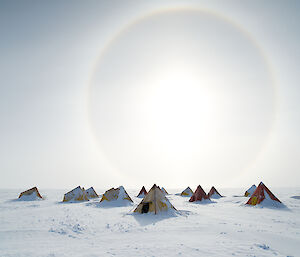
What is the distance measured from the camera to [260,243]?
10633mm

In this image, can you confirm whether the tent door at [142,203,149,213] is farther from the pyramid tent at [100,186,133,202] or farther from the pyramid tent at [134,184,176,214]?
the pyramid tent at [100,186,133,202]

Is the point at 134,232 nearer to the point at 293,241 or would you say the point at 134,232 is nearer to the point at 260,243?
the point at 260,243

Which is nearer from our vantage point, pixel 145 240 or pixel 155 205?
pixel 145 240

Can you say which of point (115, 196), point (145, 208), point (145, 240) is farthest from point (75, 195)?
point (145, 240)

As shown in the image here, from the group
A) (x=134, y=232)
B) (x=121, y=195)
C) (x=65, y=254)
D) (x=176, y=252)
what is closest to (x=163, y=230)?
(x=134, y=232)

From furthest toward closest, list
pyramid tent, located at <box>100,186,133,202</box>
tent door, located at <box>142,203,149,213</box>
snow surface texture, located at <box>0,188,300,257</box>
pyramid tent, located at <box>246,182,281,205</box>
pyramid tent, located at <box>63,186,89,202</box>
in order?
1. pyramid tent, located at <box>63,186,89,202</box>
2. pyramid tent, located at <box>100,186,133,202</box>
3. pyramid tent, located at <box>246,182,281,205</box>
4. tent door, located at <box>142,203,149,213</box>
5. snow surface texture, located at <box>0,188,300,257</box>

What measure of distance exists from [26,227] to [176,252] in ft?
36.7

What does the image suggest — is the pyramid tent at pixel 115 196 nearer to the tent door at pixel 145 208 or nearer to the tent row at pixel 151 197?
the tent row at pixel 151 197

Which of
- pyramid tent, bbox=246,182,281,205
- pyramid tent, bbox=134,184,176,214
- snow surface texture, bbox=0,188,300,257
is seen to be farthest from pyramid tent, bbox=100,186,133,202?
pyramid tent, bbox=246,182,281,205

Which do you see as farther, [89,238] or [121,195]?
[121,195]

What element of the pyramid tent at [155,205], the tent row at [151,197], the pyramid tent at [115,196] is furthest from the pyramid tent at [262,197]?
the pyramid tent at [115,196]

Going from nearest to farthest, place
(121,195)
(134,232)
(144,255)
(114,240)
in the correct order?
(144,255)
(114,240)
(134,232)
(121,195)

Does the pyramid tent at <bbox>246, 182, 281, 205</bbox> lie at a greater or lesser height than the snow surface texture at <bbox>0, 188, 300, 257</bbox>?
greater

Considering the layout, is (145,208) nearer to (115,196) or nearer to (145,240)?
(145,240)
